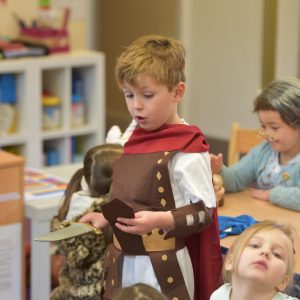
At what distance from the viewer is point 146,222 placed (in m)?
1.94

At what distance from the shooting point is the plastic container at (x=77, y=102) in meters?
5.07

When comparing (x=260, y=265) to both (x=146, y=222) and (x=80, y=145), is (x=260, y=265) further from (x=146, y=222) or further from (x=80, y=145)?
(x=80, y=145)

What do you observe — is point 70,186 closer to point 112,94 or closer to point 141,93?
point 141,93

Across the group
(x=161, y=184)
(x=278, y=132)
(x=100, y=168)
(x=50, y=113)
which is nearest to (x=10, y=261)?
(x=100, y=168)

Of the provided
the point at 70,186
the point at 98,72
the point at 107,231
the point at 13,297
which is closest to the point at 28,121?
the point at 98,72

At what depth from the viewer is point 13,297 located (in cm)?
318

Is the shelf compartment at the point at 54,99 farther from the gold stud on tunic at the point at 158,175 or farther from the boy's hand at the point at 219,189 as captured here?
the gold stud on tunic at the point at 158,175

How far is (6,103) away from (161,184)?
2.88 m

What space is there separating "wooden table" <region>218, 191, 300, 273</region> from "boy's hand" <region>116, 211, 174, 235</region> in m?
0.63

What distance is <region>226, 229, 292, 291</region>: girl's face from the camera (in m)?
1.91

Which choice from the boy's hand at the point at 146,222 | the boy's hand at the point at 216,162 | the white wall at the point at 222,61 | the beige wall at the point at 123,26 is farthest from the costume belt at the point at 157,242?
the beige wall at the point at 123,26

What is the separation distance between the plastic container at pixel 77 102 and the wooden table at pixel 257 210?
2.41 metres

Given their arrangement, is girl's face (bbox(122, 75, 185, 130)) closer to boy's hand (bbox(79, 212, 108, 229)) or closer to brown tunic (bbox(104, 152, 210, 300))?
brown tunic (bbox(104, 152, 210, 300))

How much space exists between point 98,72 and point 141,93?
307 cm
